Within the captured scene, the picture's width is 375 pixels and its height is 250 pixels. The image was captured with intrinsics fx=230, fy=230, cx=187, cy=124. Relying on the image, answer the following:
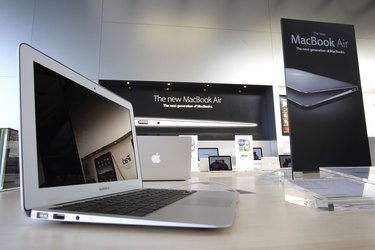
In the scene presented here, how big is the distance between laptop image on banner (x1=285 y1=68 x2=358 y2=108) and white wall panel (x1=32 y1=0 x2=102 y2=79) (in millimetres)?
2238

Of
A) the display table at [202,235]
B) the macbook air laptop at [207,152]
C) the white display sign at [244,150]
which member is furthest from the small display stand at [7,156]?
the white display sign at [244,150]

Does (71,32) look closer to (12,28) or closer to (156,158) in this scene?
(12,28)

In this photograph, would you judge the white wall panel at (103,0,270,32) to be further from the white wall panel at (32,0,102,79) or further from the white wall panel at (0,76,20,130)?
the white wall panel at (0,76,20,130)

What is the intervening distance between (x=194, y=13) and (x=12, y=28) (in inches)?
86.2

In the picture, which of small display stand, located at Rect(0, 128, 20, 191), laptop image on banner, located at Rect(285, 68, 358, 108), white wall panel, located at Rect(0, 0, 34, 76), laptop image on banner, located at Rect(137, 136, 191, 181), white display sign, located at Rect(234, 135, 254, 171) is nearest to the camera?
small display stand, located at Rect(0, 128, 20, 191)

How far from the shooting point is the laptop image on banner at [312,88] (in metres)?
1.15

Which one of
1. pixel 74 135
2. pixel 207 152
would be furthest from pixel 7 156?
pixel 207 152

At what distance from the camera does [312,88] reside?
1160 millimetres

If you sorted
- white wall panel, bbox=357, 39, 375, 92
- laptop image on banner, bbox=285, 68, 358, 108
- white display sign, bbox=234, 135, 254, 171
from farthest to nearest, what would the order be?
1. white wall panel, bbox=357, 39, 375, 92
2. white display sign, bbox=234, 135, 254, 171
3. laptop image on banner, bbox=285, 68, 358, 108

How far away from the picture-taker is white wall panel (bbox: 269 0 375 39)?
3086 millimetres

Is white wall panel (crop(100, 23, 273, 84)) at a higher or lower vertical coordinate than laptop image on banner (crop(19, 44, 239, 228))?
higher

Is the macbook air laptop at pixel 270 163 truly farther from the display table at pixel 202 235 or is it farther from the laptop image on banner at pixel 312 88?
the display table at pixel 202 235

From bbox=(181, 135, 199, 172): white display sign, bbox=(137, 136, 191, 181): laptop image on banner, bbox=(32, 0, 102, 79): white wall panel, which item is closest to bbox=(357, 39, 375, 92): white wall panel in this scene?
bbox=(181, 135, 199, 172): white display sign

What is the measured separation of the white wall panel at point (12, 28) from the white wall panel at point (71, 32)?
0.10 metres
